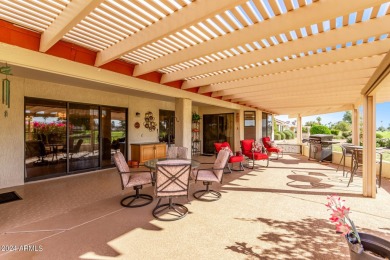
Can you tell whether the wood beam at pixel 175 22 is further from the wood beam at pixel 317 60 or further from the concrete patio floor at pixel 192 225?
the concrete patio floor at pixel 192 225

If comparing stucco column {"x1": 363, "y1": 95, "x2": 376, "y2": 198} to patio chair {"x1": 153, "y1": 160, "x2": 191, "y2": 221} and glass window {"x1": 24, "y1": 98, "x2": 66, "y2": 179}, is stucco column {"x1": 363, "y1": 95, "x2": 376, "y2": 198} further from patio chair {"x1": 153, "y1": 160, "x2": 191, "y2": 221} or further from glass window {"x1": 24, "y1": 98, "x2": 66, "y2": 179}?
glass window {"x1": 24, "y1": 98, "x2": 66, "y2": 179}

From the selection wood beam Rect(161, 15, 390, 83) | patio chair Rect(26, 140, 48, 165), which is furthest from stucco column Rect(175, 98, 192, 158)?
patio chair Rect(26, 140, 48, 165)

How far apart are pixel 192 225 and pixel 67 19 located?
130 inches

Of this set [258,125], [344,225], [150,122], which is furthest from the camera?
[258,125]

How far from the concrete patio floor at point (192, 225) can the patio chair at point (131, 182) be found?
0.23 metres

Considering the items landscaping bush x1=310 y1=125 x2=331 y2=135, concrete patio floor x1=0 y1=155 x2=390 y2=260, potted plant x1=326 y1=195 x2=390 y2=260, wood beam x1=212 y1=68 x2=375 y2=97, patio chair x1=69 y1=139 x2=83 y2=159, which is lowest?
concrete patio floor x1=0 y1=155 x2=390 y2=260

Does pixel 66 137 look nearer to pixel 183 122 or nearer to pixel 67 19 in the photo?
pixel 183 122

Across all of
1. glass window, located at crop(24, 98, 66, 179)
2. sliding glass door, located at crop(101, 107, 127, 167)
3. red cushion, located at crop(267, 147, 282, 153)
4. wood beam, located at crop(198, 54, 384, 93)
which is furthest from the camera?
red cushion, located at crop(267, 147, 282, 153)

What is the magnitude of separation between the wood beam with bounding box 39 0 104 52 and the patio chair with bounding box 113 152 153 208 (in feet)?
6.90

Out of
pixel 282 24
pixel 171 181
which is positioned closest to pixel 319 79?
pixel 282 24

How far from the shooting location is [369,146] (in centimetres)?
390

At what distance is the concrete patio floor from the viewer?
2.28 m

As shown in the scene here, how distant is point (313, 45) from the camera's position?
3.00 m

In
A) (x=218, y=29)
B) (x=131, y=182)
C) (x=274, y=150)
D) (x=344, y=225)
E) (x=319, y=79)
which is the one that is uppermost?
(x=218, y=29)
